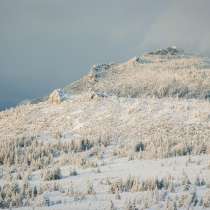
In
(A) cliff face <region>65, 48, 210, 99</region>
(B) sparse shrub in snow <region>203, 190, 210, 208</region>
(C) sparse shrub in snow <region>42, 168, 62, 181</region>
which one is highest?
(A) cliff face <region>65, 48, 210, 99</region>

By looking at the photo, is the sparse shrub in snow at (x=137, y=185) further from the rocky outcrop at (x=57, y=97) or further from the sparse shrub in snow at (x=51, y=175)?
the rocky outcrop at (x=57, y=97)

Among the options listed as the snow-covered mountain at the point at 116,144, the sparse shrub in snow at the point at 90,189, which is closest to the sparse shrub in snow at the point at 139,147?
the snow-covered mountain at the point at 116,144

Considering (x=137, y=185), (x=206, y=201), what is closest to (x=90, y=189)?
(x=137, y=185)

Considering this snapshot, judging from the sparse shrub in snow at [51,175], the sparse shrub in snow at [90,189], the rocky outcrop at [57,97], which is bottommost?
the sparse shrub in snow at [90,189]

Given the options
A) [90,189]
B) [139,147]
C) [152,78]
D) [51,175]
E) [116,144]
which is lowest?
[90,189]

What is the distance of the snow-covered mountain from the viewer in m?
13.9

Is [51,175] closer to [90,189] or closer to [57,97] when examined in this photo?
[90,189]

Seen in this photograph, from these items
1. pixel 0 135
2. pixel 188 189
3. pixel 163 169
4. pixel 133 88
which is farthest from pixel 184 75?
pixel 188 189

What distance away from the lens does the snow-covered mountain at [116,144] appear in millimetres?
13930

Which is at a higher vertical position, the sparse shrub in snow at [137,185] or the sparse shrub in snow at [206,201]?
the sparse shrub in snow at [137,185]

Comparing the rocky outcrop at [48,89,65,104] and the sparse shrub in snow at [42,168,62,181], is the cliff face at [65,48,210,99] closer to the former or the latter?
the rocky outcrop at [48,89,65,104]

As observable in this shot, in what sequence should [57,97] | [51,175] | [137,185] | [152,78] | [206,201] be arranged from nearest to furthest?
[206,201]
[137,185]
[51,175]
[57,97]
[152,78]

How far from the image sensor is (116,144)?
27.9 m

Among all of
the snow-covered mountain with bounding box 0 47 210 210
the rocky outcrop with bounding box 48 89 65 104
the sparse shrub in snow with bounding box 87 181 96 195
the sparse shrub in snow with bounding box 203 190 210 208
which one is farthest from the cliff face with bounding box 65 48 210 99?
the sparse shrub in snow with bounding box 203 190 210 208
